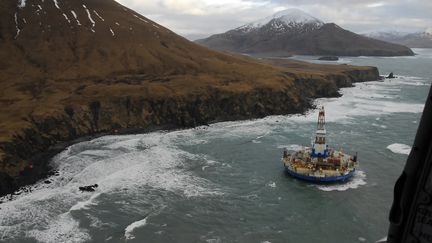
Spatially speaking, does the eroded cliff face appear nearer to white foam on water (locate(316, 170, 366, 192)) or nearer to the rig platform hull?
the rig platform hull

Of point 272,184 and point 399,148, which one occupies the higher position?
point 399,148

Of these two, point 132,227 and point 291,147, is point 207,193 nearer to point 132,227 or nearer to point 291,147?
point 132,227

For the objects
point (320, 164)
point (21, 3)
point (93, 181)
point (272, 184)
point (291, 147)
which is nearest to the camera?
point (272, 184)

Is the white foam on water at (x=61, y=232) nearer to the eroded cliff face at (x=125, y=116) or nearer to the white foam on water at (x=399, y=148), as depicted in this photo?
the eroded cliff face at (x=125, y=116)

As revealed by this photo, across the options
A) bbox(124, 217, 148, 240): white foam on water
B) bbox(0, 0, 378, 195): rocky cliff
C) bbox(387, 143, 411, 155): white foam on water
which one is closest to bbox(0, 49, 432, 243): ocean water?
bbox(124, 217, 148, 240): white foam on water

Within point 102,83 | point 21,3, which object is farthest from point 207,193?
point 21,3

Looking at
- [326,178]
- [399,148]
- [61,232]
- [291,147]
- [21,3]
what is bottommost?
[61,232]
